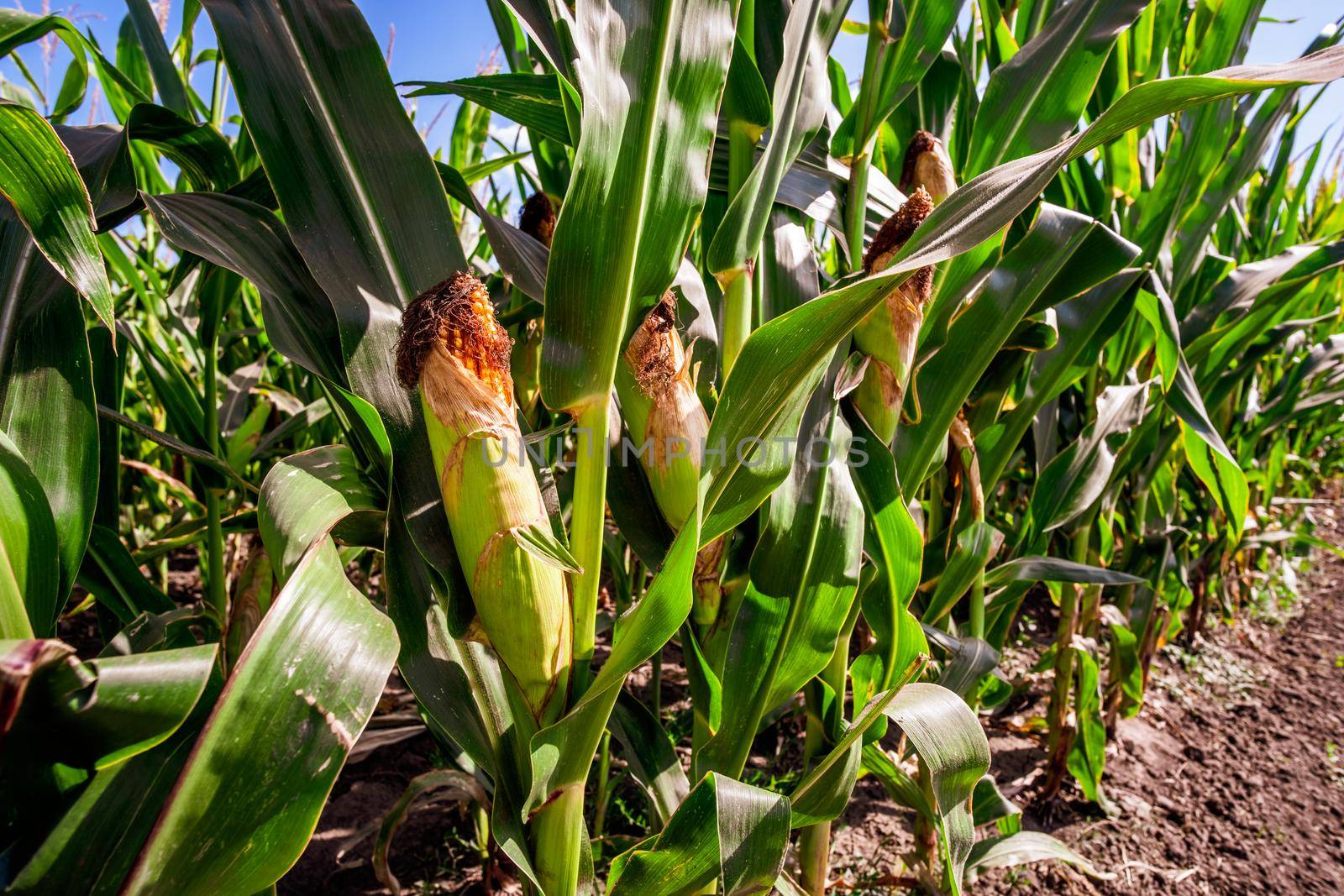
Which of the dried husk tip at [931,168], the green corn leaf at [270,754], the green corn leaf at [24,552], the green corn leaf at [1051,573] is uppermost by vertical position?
the dried husk tip at [931,168]

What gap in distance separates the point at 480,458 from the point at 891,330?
452mm

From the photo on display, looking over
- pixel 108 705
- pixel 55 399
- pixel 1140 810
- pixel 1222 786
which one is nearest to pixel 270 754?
pixel 108 705

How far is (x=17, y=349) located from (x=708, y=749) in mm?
719

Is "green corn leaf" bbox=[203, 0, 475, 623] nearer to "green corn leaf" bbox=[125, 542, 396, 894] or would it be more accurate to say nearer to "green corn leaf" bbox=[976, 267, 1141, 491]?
"green corn leaf" bbox=[125, 542, 396, 894]

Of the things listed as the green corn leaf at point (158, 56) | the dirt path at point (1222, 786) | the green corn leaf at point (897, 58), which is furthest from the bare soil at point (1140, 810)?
the green corn leaf at point (897, 58)

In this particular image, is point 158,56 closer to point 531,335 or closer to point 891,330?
point 531,335

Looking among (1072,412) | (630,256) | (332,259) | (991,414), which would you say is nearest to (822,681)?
(991,414)

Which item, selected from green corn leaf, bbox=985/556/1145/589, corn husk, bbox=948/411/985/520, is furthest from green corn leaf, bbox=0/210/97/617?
green corn leaf, bbox=985/556/1145/589

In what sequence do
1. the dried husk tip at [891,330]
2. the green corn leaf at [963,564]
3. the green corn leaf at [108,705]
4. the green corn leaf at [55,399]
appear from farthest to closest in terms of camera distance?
the green corn leaf at [963,564] < the dried husk tip at [891,330] < the green corn leaf at [55,399] < the green corn leaf at [108,705]

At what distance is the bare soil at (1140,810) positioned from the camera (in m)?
1.29

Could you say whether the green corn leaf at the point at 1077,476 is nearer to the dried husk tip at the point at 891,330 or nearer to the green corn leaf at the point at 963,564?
the green corn leaf at the point at 963,564

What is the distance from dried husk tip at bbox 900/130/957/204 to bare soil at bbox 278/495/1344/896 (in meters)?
1.07

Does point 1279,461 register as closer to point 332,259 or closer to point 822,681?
point 822,681

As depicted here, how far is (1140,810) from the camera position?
153 centimetres
